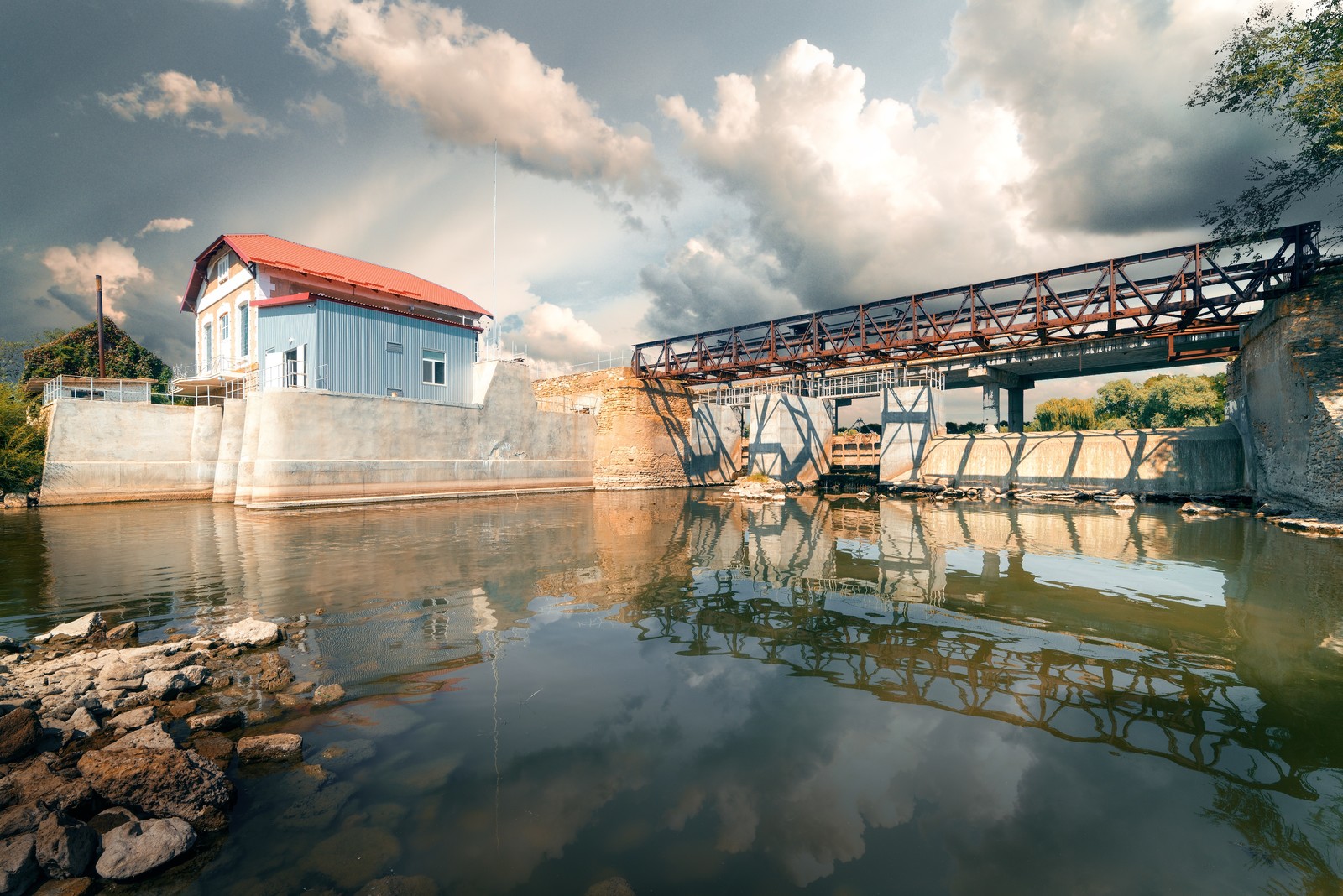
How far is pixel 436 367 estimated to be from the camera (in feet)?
105

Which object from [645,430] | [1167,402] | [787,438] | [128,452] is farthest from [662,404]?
[1167,402]

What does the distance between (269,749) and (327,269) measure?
34.3 m

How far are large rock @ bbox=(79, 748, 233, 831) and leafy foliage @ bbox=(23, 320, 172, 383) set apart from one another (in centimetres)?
5304

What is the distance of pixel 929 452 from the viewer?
116 ft

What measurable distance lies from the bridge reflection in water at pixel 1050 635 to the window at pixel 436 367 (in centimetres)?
2284

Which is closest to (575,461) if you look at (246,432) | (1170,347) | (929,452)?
(246,432)

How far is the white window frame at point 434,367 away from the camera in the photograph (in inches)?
1231

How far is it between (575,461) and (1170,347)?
31.2 m

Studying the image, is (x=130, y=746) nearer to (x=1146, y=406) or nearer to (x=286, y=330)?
(x=286, y=330)

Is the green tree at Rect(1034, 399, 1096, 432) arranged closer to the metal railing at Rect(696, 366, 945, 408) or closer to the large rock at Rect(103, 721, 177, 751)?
the metal railing at Rect(696, 366, 945, 408)

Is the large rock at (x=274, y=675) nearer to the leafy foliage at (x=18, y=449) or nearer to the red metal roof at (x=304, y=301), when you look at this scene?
the red metal roof at (x=304, y=301)

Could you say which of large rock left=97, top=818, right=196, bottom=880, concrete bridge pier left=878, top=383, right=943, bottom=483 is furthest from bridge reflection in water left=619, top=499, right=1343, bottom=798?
concrete bridge pier left=878, top=383, right=943, bottom=483

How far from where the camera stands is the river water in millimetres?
3430

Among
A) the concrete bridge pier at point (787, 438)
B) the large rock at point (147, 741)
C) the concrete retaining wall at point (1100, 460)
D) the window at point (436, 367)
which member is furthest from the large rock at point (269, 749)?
the concrete bridge pier at point (787, 438)
